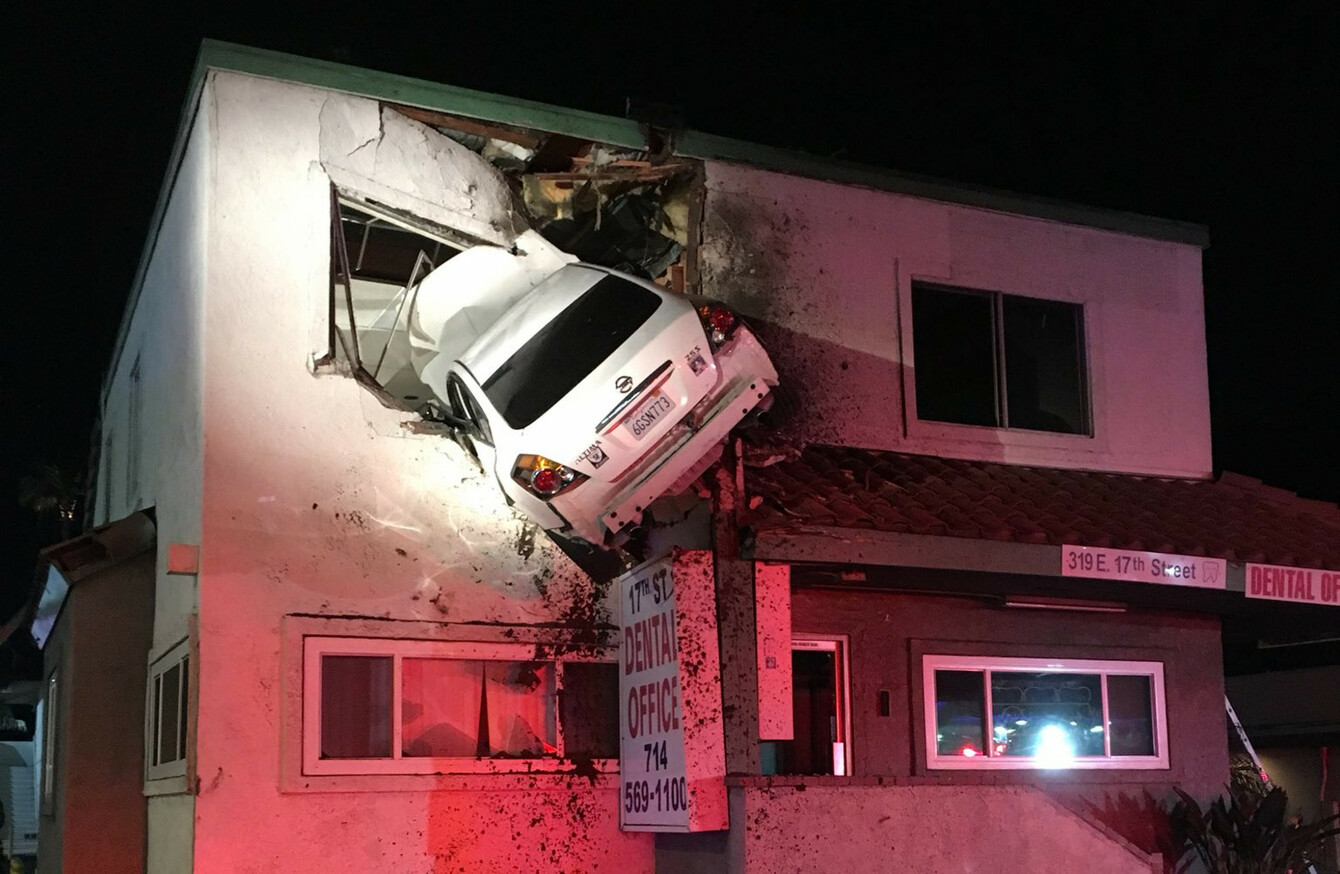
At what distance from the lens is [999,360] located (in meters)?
12.3

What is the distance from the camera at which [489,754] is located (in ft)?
31.9

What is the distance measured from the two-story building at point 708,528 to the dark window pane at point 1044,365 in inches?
1.3

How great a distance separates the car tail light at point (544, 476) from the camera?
28.7 feet

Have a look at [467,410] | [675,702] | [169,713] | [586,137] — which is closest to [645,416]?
[467,410]

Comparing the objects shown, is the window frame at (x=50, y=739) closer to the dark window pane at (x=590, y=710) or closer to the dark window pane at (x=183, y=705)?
the dark window pane at (x=183, y=705)

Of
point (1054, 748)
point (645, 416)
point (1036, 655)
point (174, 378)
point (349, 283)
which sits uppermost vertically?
point (349, 283)

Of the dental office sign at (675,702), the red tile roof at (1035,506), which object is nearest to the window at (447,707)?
the dental office sign at (675,702)

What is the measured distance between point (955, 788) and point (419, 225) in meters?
5.63

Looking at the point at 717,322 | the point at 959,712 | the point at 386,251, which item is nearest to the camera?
the point at 717,322

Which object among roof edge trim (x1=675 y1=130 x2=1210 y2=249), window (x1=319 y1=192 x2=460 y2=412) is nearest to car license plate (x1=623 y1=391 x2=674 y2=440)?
window (x1=319 y1=192 x2=460 y2=412)

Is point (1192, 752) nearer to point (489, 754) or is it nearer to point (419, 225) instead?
point (489, 754)

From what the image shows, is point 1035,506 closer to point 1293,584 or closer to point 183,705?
point 1293,584

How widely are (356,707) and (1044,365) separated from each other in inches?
272

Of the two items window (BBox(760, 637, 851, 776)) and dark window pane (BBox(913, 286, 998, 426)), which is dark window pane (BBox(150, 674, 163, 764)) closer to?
window (BBox(760, 637, 851, 776))
